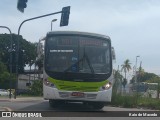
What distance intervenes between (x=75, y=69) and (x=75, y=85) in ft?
2.10

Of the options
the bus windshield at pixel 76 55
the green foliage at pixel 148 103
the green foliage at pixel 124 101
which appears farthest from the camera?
the green foliage at pixel 124 101

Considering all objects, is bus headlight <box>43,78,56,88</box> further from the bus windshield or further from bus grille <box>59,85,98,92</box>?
the bus windshield

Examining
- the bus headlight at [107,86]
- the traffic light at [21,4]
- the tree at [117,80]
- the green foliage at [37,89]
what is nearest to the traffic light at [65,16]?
the tree at [117,80]

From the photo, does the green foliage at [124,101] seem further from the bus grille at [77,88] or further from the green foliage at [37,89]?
the green foliage at [37,89]

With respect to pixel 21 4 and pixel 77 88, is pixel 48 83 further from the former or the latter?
pixel 21 4

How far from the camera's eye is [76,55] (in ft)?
53.9

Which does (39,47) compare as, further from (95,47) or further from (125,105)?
(125,105)

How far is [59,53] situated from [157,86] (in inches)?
497

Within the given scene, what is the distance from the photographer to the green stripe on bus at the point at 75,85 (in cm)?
1616

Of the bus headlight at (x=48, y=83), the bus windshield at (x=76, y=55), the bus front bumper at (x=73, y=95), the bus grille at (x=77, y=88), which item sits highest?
the bus windshield at (x=76, y=55)

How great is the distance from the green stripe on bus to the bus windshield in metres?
0.44

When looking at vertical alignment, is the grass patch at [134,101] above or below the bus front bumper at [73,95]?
below

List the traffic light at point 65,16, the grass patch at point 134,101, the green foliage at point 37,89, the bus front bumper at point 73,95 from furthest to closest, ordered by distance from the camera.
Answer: the green foliage at point 37,89, the traffic light at point 65,16, the grass patch at point 134,101, the bus front bumper at point 73,95

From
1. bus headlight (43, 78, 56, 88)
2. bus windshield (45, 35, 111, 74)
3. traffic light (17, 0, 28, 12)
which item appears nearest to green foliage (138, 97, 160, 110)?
bus windshield (45, 35, 111, 74)
